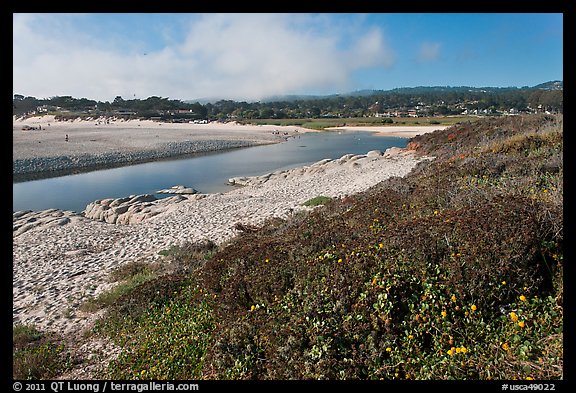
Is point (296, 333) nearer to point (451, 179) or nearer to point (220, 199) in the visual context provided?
point (451, 179)

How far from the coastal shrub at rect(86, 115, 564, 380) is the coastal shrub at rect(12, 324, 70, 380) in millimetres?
721

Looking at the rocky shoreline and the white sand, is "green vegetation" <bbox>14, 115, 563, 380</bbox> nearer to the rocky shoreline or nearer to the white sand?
the white sand

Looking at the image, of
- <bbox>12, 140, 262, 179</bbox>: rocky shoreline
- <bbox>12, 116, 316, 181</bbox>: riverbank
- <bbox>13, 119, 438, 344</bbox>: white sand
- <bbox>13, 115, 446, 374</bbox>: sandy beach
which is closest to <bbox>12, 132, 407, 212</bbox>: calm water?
<bbox>12, 140, 262, 179</bbox>: rocky shoreline

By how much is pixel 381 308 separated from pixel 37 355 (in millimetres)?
4881

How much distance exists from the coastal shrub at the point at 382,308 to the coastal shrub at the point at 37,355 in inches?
28.4

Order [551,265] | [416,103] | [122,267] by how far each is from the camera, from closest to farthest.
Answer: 1. [551,265]
2. [122,267]
3. [416,103]

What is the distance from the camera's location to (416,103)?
499ft

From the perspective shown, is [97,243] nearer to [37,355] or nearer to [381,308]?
[37,355]

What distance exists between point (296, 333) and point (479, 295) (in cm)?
189

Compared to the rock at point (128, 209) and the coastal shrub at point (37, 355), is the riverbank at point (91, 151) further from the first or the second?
the coastal shrub at point (37, 355)

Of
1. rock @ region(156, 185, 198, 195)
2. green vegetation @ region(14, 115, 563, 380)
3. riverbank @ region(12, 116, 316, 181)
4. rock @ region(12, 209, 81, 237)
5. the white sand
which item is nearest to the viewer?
green vegetation @ region(14, 115, 563, 380)

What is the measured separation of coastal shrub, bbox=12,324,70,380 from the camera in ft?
15.8

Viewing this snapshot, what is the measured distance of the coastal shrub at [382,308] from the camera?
3318 mm
